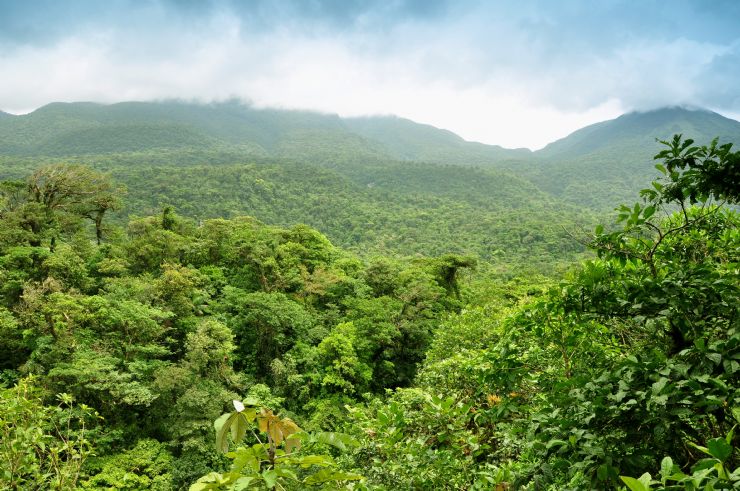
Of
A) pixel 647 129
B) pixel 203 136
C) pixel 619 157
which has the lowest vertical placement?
pixel 619 157

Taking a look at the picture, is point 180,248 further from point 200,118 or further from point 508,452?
point 200,118

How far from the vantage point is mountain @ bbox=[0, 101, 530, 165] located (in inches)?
4311

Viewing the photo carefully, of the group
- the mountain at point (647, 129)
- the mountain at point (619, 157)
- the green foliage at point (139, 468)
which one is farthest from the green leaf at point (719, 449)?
the mountain at point (647, 129)

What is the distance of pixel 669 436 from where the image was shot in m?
1.66

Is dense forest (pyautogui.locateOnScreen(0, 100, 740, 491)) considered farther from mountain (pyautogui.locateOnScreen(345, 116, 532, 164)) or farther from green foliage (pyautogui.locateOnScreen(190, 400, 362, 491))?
mountain (pyautogui.locateOnScreen(345, 116, 532, 164))

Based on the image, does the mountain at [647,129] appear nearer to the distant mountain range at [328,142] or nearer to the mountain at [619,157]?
the mountain at [619,157]

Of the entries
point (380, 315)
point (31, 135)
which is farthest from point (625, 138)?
point (31, 135)

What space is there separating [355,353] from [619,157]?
5356 inches

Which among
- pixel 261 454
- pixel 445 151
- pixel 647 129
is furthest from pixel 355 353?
pixel 647 129

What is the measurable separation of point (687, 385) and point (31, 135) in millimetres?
148189

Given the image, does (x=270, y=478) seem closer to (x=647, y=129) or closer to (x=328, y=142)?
(x=328, y=142)

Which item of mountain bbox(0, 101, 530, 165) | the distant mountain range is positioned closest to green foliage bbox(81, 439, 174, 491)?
the distant mountain range

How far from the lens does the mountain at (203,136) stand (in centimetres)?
10950

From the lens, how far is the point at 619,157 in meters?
123
